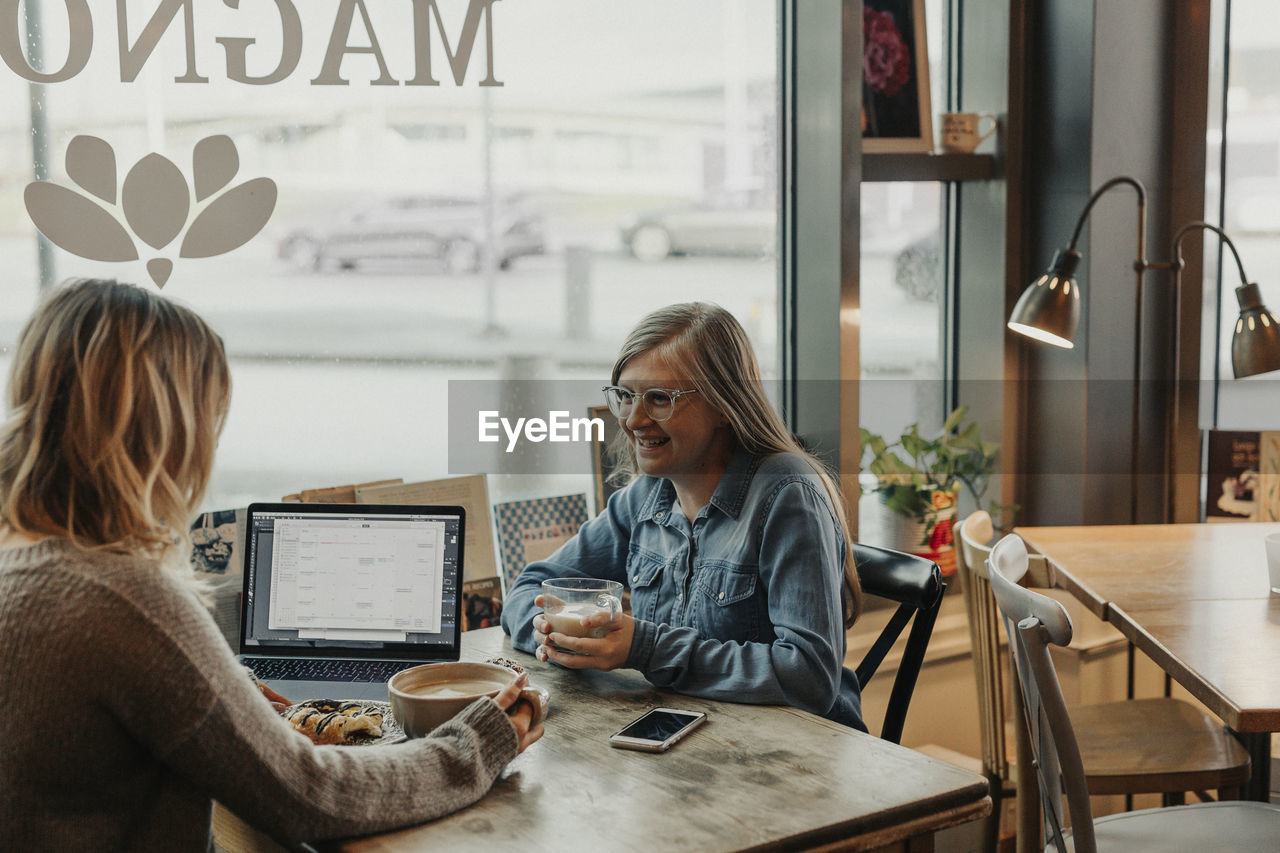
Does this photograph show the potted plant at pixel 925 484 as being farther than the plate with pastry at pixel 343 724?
Yes

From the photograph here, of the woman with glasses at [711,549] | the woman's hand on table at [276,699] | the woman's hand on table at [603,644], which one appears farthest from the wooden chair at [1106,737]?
the woman's hand on table at [276,699]

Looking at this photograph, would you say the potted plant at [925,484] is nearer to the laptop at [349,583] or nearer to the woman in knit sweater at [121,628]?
the laptop at [349,583]

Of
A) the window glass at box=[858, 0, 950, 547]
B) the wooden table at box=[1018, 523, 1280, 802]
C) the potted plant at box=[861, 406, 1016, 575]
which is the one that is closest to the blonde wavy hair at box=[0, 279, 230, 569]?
the wooden table at box=[1018, 523, 1280, 802]

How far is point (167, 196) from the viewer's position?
195 centimetres

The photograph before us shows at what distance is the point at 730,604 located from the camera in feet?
5.33

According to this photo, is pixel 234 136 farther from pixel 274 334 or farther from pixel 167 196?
pixel 274 334

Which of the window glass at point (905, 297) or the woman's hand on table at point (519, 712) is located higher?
the window glass at point (905, 297)

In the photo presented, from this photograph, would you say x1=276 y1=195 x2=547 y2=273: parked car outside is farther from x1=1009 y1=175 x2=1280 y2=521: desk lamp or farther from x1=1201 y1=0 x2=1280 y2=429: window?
x1=1201 y1=0 x2=1280 y2=429: window

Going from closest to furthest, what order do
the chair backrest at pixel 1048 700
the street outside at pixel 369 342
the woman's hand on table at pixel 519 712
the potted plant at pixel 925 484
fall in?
the woman's hand on table at pixel 519 712
the chair backrest at pixel 1048 700
the street outside at pixel 369 342
the potted plant at pixel 925 484

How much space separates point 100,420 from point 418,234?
51.6 inches

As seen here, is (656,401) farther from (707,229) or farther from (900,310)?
(900,310)

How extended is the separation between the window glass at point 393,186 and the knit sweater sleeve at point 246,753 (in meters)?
1.13

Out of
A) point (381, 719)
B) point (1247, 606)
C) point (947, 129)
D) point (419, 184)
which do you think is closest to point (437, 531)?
point (381, 719)

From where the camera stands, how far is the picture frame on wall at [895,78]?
8.88 feet
